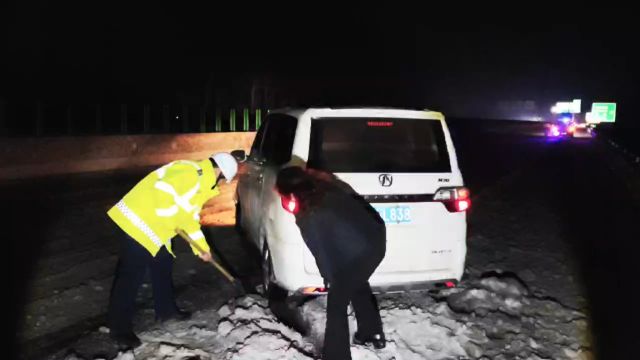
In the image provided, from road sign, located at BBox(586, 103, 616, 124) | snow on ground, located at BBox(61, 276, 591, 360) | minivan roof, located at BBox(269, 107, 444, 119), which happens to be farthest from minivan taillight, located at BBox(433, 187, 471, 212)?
road sign, located at BBox(586, 103, 616, 124)

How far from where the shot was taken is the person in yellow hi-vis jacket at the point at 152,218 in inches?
152

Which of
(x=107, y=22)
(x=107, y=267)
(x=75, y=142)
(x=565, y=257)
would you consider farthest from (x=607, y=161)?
(x=107, y=22)

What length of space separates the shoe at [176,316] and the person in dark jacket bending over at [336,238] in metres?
1.56

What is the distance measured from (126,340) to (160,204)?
1.10 meters

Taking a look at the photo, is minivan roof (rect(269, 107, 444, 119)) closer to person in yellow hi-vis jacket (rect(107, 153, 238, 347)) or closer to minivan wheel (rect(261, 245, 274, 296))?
person in yellow hi-vis jacket (rect(107, 153, 238, 347))

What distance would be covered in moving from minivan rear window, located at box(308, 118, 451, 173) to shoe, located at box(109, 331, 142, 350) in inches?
76.1

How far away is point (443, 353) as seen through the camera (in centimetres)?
405

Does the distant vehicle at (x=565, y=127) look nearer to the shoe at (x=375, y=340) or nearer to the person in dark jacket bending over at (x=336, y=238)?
the shoe at (x=375, y=340)

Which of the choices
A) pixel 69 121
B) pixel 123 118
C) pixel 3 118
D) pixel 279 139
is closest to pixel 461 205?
pixel 279 139

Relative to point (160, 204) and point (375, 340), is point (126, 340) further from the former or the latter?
point (375, 340)

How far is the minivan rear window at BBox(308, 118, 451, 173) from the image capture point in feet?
14.0

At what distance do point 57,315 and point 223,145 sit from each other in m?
15.0

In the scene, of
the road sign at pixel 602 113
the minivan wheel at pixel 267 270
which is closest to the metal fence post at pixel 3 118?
the minivan wheel at pixel 267 270

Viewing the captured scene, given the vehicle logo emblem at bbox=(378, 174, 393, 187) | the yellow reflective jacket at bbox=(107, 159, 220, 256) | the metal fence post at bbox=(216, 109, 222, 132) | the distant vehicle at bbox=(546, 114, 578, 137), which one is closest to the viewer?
the yellow reflective jacket at bbox=(107, 159, 220, 256)
